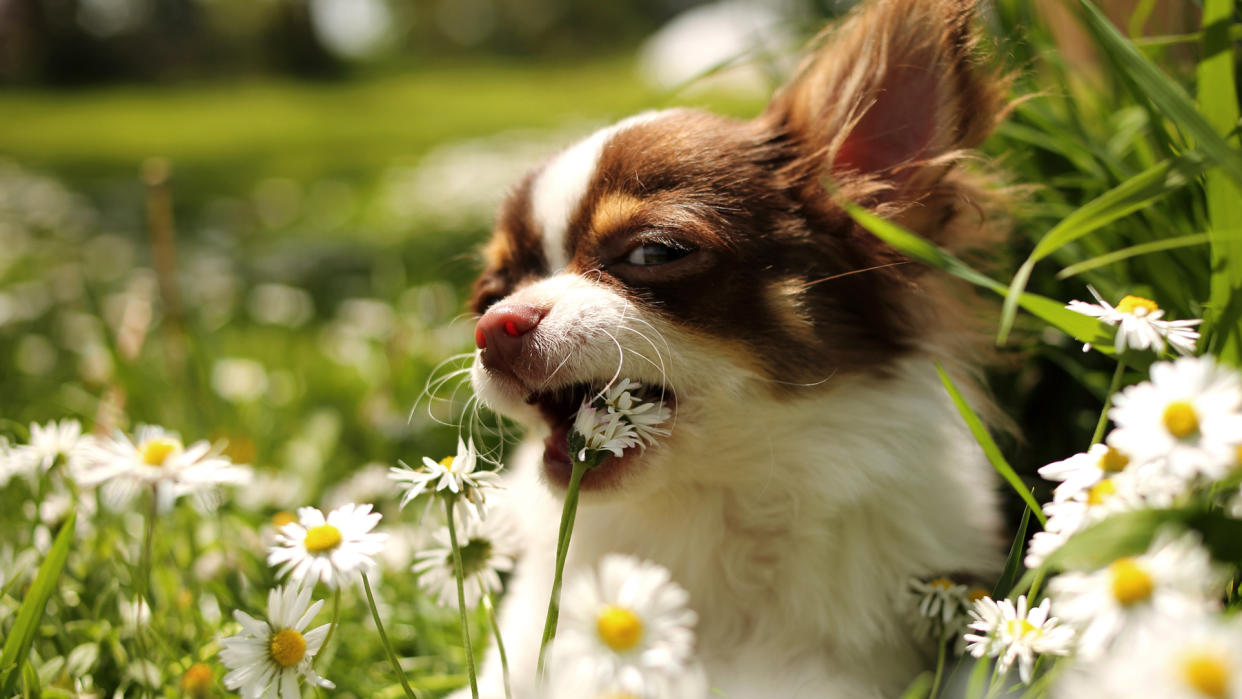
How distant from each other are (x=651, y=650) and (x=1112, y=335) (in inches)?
38.6

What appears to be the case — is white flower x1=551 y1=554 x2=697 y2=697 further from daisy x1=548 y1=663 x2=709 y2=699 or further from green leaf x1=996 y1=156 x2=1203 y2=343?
green leaf x1=996 y1=156 x2=1203 y2=343

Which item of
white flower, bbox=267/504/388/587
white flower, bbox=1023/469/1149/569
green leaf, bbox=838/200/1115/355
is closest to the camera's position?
white flower, bbox=1023/469/1149/569

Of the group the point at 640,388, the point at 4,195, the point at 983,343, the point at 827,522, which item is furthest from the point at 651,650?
the point at 4,195

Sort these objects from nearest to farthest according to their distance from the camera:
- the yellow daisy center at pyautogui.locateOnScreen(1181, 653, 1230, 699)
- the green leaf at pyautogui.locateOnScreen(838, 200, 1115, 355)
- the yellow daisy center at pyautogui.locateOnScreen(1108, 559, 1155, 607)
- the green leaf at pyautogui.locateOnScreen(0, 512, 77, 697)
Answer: the yellow daisy center at pyautogui.locateOnScreen(1181, 653, 1230, 699), the yellow daisy center at pyautogui.locateOnScreen(1108, 559, 1155, 607), the green leaf at pyautogui.locateOnScreen(838, 200, 1115, 355), the green leaf at pyautogui.locateOnScreen(0, 512, 77, 697)

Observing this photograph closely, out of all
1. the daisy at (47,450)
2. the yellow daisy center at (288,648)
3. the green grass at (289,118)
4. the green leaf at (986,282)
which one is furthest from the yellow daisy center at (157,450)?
the green grass at (289,118)

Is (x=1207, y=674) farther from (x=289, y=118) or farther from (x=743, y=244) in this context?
(x=289, y=118)

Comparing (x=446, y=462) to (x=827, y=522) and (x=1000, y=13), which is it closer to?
(x=827, y=522)

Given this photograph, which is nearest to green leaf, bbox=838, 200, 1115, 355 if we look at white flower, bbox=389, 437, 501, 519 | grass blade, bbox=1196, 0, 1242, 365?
grass blade, bbox=1196, 0, 1242, 365

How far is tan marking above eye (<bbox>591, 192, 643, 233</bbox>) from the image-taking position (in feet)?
6.29

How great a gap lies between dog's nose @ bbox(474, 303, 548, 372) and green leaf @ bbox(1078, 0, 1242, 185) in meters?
1.10

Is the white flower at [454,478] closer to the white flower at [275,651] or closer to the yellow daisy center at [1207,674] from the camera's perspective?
the white flower at [275,651]

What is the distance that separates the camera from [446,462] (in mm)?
1457

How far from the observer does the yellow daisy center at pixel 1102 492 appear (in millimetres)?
1228

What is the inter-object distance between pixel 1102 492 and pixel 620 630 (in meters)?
0.70
